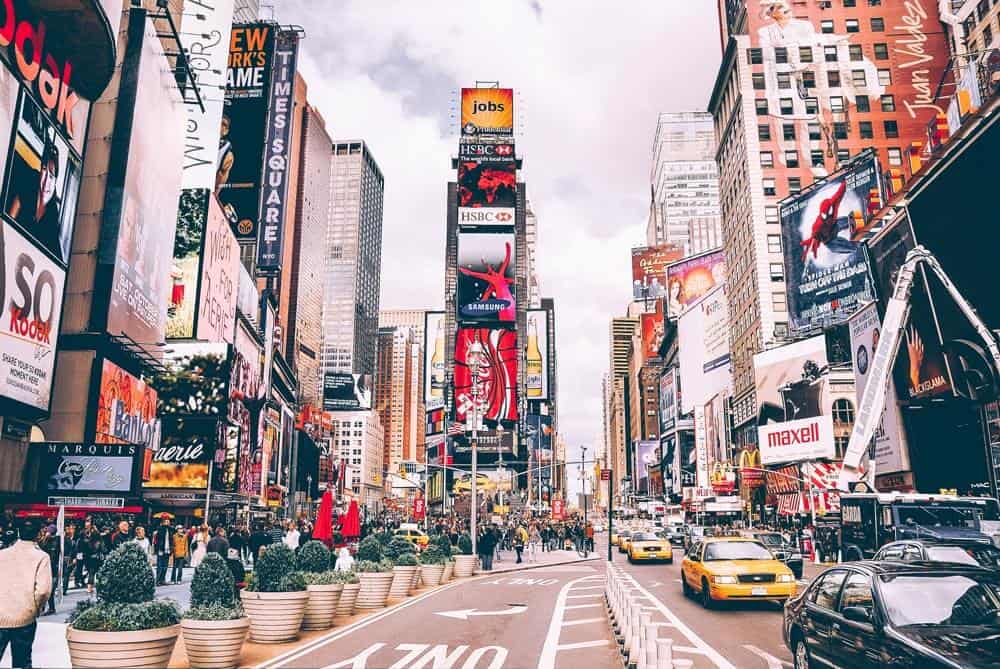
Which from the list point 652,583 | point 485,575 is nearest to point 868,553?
point 652,583

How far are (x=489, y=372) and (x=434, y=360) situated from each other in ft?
123

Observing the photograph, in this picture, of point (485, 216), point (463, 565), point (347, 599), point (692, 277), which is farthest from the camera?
point (692, 277)

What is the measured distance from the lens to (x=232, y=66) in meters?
59.0

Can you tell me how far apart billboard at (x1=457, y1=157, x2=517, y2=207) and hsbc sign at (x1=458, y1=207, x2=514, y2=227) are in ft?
2.12

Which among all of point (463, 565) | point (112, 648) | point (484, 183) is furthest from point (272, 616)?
point (484, 183)

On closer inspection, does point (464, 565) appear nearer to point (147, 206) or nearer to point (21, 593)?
point (21, 593)

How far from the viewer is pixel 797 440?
62.0m

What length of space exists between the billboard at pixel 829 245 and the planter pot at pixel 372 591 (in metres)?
41.9

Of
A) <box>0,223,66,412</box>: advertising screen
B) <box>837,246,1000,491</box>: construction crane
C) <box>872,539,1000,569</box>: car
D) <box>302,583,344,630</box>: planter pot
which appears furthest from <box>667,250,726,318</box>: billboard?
<box>302,583,344,630</box>: planter pot

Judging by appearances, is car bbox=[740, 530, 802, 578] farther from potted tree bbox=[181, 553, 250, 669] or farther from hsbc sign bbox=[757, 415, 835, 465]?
hsbc sign bbox=[757, 415, 835, 465]

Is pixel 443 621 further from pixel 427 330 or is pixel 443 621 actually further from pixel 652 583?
pixel 427 330

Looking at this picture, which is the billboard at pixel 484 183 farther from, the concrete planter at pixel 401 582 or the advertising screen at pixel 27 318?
the concrete planter at pixel 401 582

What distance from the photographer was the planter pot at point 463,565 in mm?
29186

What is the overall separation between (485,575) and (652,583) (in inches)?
322
